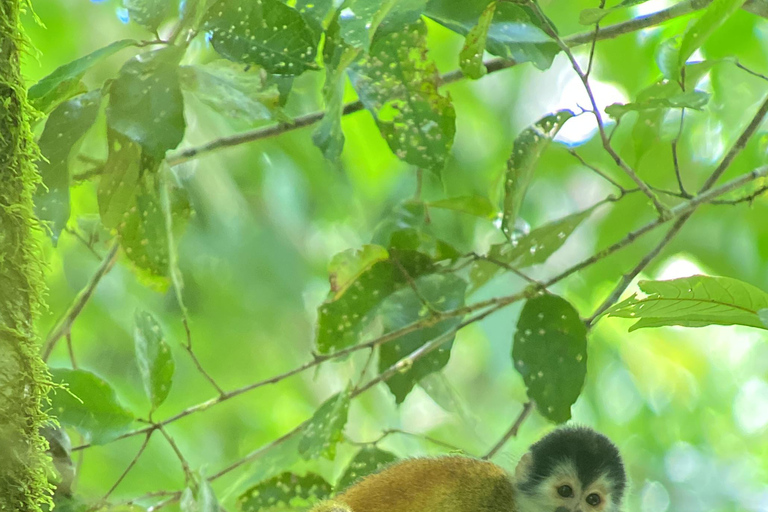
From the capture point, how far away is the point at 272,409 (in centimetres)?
341

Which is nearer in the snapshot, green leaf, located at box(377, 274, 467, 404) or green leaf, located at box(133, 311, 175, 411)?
green leaf, located at box(133, 311, 175, 411)

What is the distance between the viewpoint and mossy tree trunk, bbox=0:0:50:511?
96 centimetres

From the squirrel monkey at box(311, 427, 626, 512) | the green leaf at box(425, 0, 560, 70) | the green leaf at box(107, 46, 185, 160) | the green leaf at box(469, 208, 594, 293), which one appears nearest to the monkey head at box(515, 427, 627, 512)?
the squirrel monkey at box(311, 427, 626, 512)

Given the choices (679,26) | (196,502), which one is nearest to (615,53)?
(679,26)

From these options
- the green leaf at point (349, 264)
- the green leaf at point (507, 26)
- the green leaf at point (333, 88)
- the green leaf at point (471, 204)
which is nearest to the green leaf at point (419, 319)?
the green leaf at point (349, 264)

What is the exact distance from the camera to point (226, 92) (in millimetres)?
1446

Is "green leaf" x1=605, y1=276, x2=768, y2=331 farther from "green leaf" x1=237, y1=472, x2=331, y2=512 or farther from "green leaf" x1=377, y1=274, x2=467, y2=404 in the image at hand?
"green leaf" x1=237, y1=472, x2=331, y2=512

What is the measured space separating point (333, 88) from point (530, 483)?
1.13 m

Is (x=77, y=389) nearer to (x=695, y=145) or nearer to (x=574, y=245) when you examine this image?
(x=695, y=145)

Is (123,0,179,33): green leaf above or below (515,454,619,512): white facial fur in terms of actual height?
above

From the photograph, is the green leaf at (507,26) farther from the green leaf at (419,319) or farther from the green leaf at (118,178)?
the green leaf at (118,178)

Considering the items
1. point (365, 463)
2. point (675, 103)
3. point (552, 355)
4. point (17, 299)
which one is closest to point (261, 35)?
point (17, 299)

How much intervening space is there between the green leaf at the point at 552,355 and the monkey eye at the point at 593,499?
40 cm

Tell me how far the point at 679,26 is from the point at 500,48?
43.4 inches
